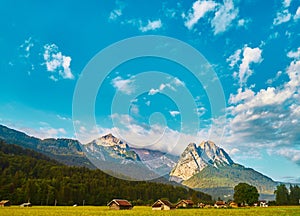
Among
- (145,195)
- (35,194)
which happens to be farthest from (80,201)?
(145,195)

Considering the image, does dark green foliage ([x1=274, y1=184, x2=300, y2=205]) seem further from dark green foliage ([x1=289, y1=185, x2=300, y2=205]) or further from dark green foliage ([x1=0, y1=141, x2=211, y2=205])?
dark green foliage ([x1=0, y1=141, x2=211, y2=205])

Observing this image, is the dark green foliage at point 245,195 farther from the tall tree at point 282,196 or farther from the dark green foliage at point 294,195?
the dark green foliage at point 294,195

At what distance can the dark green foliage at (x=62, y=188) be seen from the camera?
10444cm

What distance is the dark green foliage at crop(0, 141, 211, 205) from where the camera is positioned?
343 ft

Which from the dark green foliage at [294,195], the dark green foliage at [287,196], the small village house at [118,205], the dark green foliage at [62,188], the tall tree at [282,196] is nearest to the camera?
the small village house at [118,205]

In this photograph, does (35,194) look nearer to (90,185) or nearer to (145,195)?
(90,185)

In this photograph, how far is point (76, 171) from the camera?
17250 centimetres

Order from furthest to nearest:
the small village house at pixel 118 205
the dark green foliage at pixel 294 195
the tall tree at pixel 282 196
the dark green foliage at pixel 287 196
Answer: the dark green foliage at pixel 294 195 < the tall tree at pixel 282 196 < the dark green foliage at pixel 287 196 < the small village house at pixel 118 205

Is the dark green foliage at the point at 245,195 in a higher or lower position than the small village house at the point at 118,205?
higher

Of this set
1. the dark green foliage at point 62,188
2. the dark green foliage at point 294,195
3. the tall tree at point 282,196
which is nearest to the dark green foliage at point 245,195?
the tall tree at point 282,196

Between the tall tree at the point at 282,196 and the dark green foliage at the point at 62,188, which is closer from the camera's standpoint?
the dark green foliage at the point at 62,188

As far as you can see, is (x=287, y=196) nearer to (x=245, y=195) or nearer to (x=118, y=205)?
(x=245, y=195)

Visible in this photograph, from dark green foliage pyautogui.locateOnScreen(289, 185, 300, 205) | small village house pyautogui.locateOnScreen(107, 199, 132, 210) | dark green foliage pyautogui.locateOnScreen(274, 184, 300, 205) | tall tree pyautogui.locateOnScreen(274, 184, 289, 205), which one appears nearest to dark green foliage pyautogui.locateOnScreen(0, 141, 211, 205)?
small village house pyautogui.locateOnScreen(107, 199, 132, 210)

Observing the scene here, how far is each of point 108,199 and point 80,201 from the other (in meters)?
14.4
